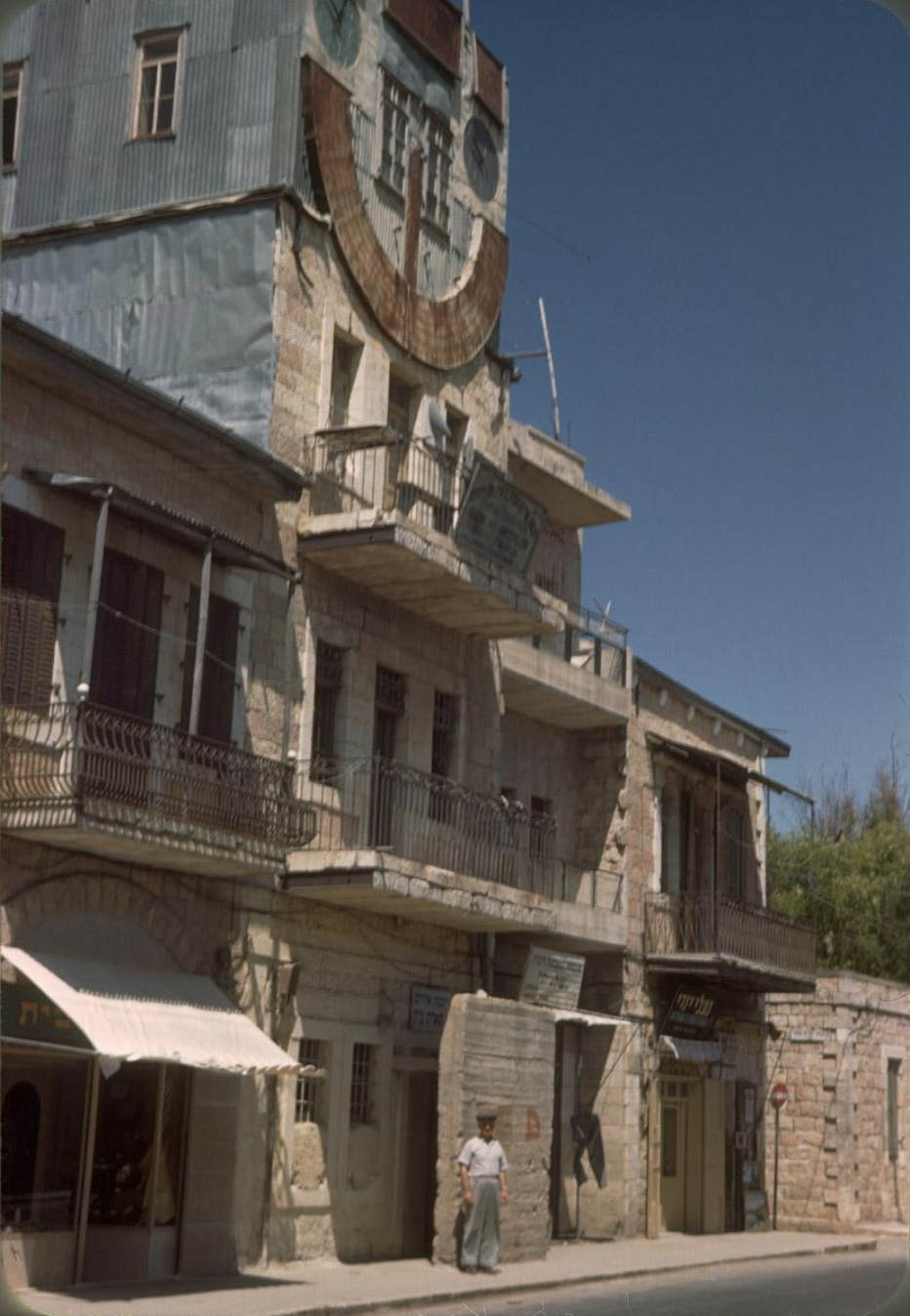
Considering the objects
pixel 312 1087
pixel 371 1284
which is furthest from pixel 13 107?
pixel 371 1284

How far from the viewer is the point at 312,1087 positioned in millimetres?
18516

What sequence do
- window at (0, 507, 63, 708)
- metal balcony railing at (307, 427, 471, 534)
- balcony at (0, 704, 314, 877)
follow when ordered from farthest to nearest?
metal balcony railing at (307, 427, 471, 534)
window at (0, 507, 63, 708)
balcony at (0, 704, 314, 877)

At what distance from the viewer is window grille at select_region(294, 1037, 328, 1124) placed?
60.0ft

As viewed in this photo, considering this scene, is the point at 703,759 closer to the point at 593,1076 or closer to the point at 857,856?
the point at 857,856

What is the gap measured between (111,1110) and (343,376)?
29.5ft

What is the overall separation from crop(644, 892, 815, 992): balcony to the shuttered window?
12706mm

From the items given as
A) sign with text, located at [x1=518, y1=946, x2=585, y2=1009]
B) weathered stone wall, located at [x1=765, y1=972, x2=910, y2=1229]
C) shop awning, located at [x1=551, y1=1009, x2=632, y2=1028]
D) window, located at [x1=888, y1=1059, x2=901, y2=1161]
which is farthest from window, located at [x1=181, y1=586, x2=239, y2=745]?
window, located at [x1=888, y1=1059, x2=901, y2=1161]

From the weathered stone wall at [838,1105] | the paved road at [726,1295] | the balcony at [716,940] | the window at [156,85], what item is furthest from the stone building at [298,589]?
the weathered stone wall at [838,1105]

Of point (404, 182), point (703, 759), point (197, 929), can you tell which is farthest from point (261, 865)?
point (703, 759)

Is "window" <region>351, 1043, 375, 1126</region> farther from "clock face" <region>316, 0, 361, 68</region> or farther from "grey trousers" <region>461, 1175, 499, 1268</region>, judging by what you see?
"clock face" <region>316, 0, 361, 68</region>

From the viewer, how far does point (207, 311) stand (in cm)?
1920

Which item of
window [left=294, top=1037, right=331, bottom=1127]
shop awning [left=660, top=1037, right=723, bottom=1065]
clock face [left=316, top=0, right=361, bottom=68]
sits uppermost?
clock face [left=316, top=0, right=361, bottom=68]

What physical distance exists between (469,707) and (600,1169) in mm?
7442

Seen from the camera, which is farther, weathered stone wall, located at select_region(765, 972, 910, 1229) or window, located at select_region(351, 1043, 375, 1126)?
weathered stone wall, located at select_region(765, 972, 910, 1229)
